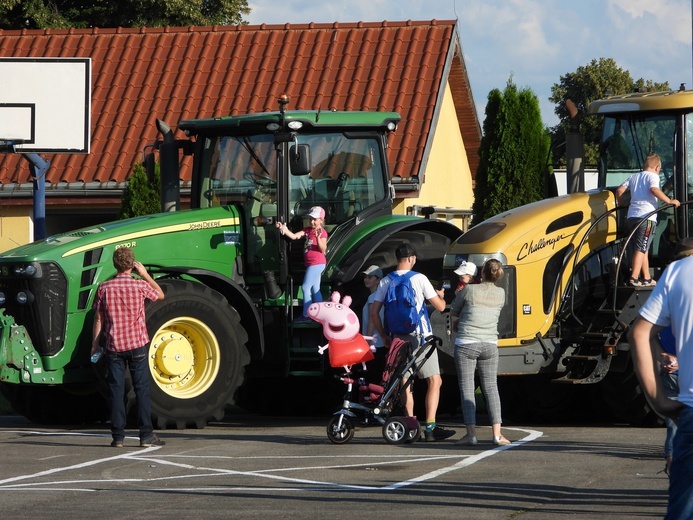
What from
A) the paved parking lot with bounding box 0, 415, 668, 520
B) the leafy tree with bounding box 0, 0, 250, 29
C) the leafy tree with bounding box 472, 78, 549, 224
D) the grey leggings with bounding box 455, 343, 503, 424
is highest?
the leafy tree with bounding box 0, 0, 250, 29

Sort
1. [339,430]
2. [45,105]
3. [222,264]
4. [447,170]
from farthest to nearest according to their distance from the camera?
1. [447,170]
2. [45,105]
3. [222,264]
4. [339,430]

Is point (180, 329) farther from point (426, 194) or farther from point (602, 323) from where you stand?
point (426, 194)

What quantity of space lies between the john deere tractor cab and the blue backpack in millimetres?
1085

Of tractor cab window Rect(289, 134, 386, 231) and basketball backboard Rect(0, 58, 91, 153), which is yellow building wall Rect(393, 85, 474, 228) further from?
tractor cab window Rect(289, 134, 386, 231)

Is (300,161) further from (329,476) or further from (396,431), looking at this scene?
(329,476)

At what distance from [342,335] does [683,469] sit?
271 inches

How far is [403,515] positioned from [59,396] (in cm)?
710

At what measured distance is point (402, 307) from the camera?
1262 cm

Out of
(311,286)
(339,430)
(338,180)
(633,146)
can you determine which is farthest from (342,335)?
(633,146)

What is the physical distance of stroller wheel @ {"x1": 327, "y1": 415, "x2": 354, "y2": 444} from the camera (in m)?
12.3

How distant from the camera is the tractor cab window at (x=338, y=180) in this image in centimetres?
1447

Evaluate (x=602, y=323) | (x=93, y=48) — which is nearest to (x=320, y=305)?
(x=602, y=323)

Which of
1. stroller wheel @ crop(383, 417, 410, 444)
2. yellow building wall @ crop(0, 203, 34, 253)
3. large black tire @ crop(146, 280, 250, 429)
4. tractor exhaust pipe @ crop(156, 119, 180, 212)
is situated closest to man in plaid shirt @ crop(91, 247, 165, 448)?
large black tire @ crop(146, 280, 250, 429)

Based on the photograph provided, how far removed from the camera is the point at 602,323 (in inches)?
536
